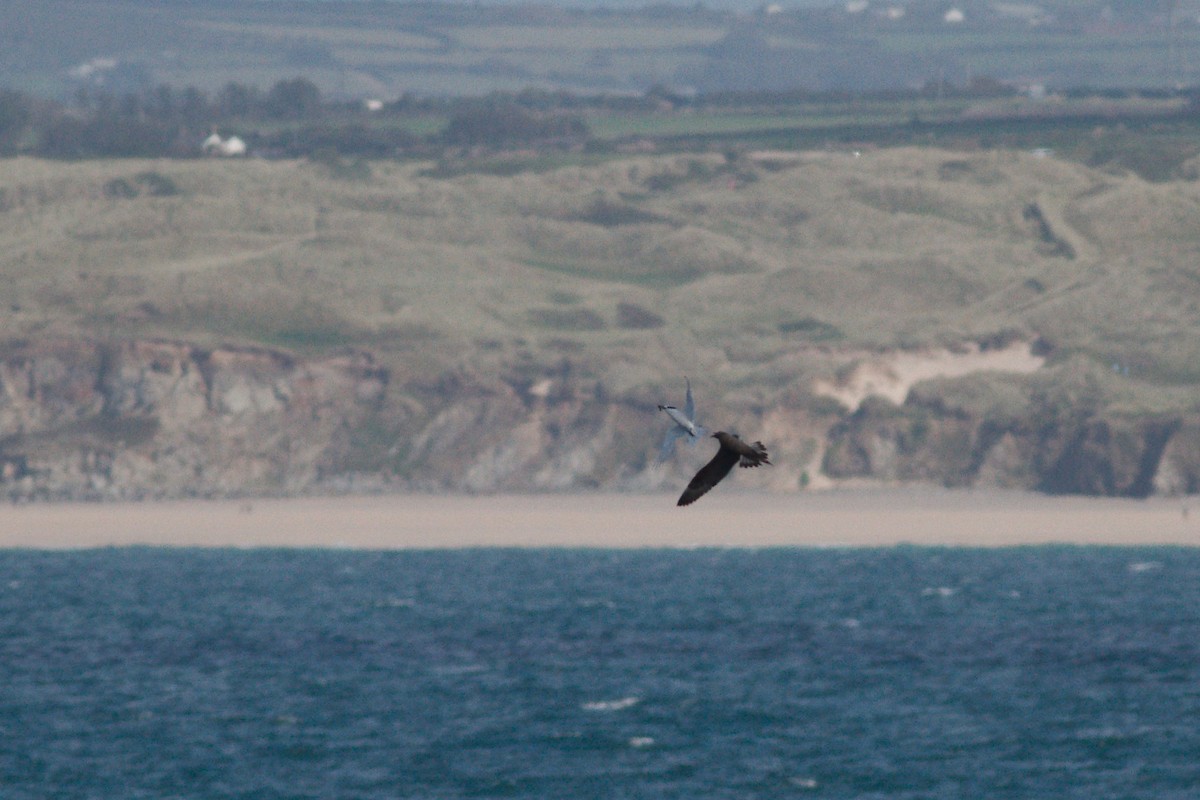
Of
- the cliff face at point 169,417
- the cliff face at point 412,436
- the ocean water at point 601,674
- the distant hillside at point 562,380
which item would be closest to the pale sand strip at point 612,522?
the ocean water at point 601,674

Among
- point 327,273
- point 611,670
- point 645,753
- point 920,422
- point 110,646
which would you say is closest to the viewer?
point 645,753

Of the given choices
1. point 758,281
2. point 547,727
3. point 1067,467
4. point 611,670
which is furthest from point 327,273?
point 547,727

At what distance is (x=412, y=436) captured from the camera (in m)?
168

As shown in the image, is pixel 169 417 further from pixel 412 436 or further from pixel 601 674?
pixel 601 674

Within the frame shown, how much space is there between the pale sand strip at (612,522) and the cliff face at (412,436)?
2.99 meters

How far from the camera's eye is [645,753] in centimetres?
8250

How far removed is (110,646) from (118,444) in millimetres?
55788

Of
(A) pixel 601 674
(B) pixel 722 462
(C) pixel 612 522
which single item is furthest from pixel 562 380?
(B) pixel 722 462

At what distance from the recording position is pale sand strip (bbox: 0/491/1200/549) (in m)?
148

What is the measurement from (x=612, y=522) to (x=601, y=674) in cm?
5268

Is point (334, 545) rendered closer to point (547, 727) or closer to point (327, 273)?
point (327, 273)

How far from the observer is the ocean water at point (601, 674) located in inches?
3091

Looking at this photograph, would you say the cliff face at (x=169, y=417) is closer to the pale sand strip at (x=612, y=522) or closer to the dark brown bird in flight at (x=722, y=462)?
the pale sand strip at (x=612, y=522)

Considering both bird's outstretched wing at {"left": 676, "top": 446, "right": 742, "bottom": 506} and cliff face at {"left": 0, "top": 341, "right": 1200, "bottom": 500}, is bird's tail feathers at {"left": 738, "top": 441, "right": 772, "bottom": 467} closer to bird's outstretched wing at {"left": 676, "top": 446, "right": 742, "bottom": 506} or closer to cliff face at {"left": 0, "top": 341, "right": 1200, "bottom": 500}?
bird's outstretched wing at {"left": 676, "top": 446, "right": 742, "bottom": 506}
